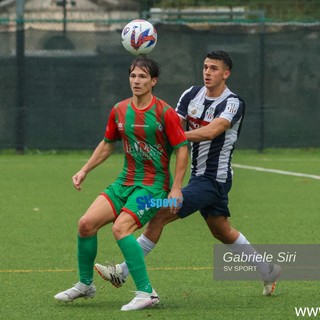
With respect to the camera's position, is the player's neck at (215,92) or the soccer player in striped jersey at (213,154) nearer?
the soccer player in striped jersey at (213,154)

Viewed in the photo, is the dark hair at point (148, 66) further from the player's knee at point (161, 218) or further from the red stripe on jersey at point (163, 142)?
the player's knee at point (161, 218)

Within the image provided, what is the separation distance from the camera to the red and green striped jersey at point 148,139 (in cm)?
805

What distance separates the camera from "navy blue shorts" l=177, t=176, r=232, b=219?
8344 mm

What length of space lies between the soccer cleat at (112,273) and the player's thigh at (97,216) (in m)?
0.38

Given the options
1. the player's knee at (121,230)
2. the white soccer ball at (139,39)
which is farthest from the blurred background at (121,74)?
the player's knee at (121,230)

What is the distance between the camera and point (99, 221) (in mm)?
8008

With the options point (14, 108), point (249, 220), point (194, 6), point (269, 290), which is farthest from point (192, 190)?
point (194, 6)

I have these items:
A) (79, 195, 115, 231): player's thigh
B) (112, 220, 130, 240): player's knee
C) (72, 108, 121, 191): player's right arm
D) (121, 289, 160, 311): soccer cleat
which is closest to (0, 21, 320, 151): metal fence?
(72, 108, 121, 191): player's right arm

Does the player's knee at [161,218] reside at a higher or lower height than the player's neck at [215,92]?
lower

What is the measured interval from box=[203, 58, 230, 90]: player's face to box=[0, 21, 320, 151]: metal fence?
42.1ft

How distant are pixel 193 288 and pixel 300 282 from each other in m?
0.89

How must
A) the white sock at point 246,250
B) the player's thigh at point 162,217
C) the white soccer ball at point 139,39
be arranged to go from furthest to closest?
the white soccer ball at point 139,39 → the white sock at point 246,250 → the player's thigh at point 162,217

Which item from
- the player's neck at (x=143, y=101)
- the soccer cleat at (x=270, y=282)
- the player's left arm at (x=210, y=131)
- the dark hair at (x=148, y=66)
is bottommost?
the soccer cleat at (x=270, y=282)

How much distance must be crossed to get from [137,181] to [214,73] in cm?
104
